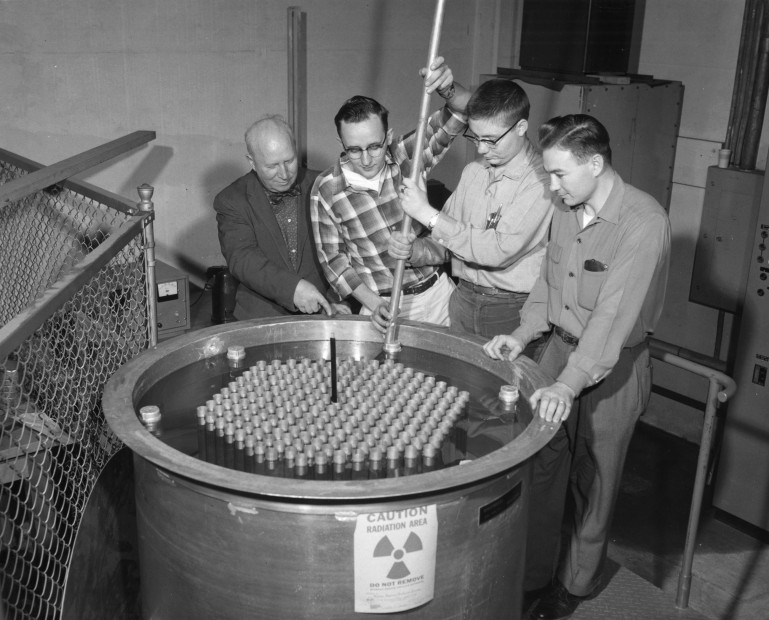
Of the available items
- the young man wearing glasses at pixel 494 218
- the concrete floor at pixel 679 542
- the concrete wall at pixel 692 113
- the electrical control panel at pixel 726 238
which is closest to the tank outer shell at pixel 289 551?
the young man wearing glasses at pixel 494 218

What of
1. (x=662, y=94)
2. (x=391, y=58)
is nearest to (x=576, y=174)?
(x=662, y=94)

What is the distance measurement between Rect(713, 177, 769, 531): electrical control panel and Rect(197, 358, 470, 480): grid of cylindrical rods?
77.0 inches

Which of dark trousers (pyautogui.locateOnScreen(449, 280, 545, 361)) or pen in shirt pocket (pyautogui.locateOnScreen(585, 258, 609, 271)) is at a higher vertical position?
pen in shirt pocket (pyautogui.locateOnScreen(585, 258, 609, 271))

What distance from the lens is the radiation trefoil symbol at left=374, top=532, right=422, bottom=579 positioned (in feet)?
6.51

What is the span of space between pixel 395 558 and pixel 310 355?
100 cm

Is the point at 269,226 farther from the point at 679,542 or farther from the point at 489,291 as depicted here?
the point at 679,542

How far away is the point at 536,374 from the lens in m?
2.56

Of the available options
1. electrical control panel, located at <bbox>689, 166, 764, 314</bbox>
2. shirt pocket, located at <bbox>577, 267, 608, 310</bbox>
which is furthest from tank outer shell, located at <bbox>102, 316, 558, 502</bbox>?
electrical control panel, located at <bbox>689, 166, 764, 314</bbox>

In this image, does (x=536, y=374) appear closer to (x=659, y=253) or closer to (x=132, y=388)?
(x=659, y=253)

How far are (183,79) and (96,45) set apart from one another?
50 centimetres

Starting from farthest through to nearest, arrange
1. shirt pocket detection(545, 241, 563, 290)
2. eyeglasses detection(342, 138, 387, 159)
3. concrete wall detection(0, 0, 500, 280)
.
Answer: concrete wall detection(0, 0, 500, 280), eyeglasses detection(342, 138, 387, 159), shirt pocket detection(545, 241, 563, 290)

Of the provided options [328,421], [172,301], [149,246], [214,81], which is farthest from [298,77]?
[328,421]

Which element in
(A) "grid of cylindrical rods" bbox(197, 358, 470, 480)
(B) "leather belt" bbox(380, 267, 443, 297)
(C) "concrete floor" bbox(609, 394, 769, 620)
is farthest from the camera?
(C) "concrete floor" bbox(609, 394, 769, 620)

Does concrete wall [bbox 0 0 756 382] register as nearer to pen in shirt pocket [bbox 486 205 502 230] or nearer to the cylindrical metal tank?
pen in shirt pocket [bbox 486 205 502 230]
